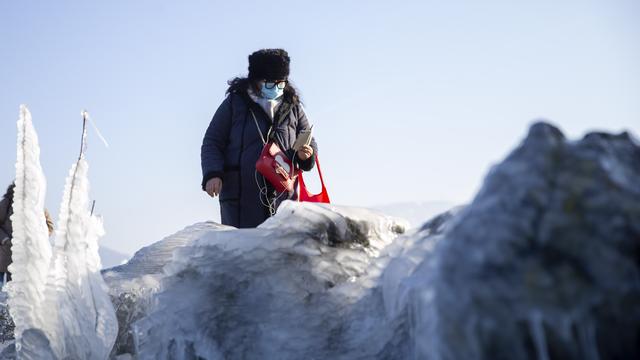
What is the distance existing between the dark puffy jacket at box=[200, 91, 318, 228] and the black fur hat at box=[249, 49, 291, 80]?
21 centimetres

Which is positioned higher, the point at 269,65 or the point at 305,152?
the point at 269,65

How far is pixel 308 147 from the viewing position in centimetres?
453

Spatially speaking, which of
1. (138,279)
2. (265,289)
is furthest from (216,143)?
(265,289)

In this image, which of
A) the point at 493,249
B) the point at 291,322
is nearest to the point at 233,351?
the point at 291,322

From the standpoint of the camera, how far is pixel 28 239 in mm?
2789

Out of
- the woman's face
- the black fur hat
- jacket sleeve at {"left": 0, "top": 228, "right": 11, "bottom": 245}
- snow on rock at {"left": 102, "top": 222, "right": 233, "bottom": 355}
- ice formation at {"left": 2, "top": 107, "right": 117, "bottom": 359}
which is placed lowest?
jacket sleeve at {"left": 0, "top": 228, "right": 11, "bottom": 245}

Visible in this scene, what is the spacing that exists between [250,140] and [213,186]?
45 cm

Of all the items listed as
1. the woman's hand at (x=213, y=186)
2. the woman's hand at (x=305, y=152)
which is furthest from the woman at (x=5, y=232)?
the woman's hand at (x=305, y=152)

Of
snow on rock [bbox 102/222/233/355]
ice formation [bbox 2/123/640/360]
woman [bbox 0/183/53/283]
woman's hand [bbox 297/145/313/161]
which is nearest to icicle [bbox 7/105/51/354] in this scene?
snow on rock [bbox 102/222/233/355]

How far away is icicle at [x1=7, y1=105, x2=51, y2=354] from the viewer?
2.70 metres

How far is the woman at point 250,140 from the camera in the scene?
4.55m

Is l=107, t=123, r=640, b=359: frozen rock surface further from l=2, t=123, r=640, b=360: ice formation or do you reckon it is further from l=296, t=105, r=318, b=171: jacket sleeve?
l=296, t=105, r=318, b=171: jacket sleeve

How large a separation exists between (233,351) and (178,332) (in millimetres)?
231

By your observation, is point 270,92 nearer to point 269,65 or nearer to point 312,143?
point 269,65
